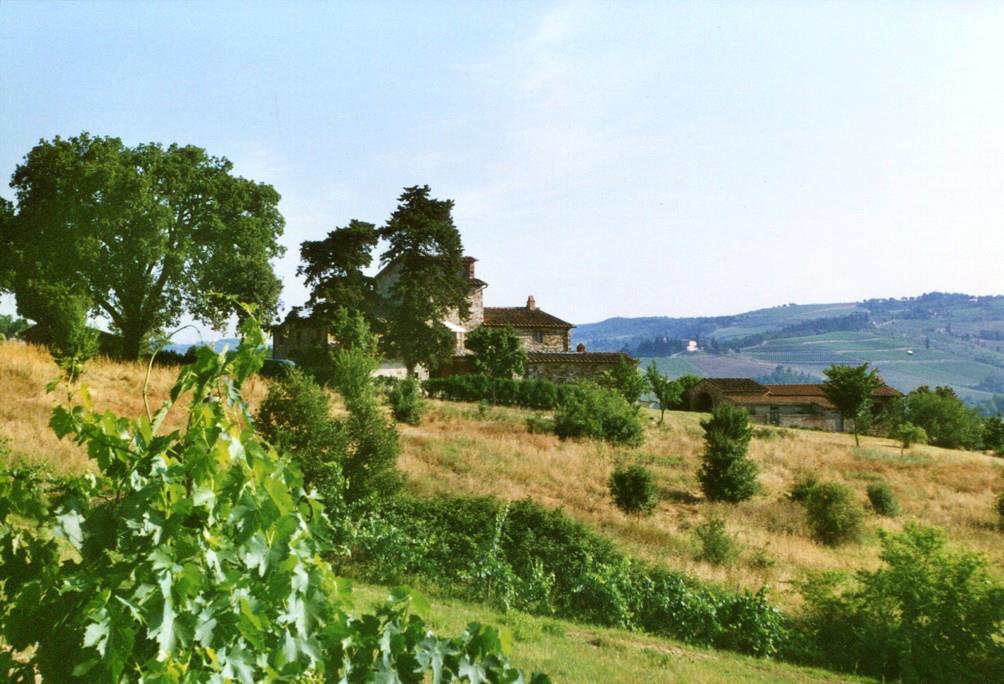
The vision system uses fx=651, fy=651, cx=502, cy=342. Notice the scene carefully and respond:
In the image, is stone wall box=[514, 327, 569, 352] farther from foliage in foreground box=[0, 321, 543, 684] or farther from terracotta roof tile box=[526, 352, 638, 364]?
foliage in foreground box=[0, 321, 543, 684]

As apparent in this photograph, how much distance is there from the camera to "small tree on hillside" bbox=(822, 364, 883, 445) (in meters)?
41.0

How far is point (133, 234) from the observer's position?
3125 cm

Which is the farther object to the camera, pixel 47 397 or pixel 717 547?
pixel 47 397

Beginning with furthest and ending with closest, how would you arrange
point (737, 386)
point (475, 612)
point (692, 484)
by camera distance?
point (737, 386) → point (692, 484) → point (475, 612)

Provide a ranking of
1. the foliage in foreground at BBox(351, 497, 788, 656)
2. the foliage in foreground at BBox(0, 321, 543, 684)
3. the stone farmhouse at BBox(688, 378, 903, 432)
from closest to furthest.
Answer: the foliage in foreground at BBox(0, 321, 543, 684) < the foliage in foreground at BBox(351, 497, 788, 656) < the stone farmhouse at BBox(688, 378, 903, 432)

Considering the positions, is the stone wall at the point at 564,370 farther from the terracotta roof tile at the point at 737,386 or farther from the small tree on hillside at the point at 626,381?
the terracotta roof tile at the point at 737,386

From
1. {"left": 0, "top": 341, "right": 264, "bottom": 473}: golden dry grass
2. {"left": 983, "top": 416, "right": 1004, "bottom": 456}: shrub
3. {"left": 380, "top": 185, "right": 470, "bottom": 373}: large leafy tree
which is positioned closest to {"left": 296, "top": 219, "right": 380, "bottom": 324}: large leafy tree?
{"left": 380, "top": 185, "right": 470, "bottom": 373}: large leafy tree

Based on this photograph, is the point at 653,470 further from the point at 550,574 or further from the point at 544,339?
the point at 544,339

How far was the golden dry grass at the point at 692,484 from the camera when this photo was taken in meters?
17.0

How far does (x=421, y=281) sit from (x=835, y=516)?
1075 inches

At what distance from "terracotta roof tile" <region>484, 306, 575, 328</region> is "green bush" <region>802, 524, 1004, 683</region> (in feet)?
140

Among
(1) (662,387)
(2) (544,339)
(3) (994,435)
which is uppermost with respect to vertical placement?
Answer: (2) (544,339)

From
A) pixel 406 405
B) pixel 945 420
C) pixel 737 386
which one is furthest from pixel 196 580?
pixel 737 386

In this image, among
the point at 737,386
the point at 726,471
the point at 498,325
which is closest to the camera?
the point at 726,471
